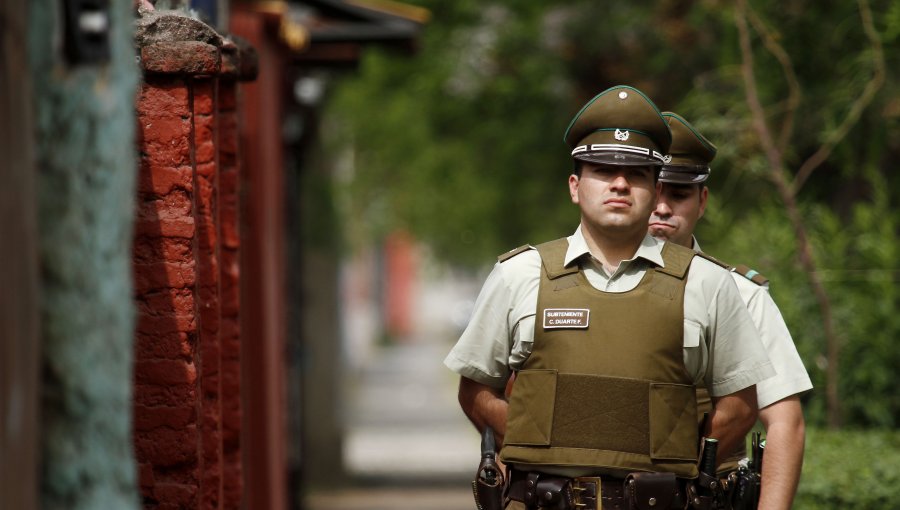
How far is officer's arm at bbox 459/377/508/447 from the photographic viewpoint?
166 inches

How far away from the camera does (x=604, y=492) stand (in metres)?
4.00

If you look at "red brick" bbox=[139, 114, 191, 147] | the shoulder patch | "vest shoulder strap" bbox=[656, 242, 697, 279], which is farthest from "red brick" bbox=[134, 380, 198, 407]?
the shoulder patch

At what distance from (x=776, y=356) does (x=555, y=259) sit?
733mm

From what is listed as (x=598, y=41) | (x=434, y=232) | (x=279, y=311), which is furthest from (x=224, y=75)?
(x=434, y=232)

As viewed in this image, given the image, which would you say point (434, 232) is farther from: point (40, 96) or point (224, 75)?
point (40, 96)

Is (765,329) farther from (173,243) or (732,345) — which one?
(173,243)

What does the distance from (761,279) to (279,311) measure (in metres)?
4.93

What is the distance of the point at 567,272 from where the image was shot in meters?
4.06

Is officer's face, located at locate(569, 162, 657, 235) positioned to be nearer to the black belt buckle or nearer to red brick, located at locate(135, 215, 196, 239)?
the black belt buckle

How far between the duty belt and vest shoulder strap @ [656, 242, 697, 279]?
1.77 ft

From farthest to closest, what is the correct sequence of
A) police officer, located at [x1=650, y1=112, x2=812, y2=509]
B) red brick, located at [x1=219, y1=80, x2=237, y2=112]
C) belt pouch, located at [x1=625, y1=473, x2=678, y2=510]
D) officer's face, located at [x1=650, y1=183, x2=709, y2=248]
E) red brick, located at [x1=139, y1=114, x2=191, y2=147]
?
red brick, located at [x1=219, y1=80, x2=237, y2=112] → officer's face, located at [x1=650, y1=183, x2=709, y2=248] → red brick, located at [x1=139, y1=114, x2=191, y2=147] → police officer, located at [x1=650, y1=112, x2=812, y2=509] → belt pouch, located at [x1=625, y1=473, x2=678, y2=510]

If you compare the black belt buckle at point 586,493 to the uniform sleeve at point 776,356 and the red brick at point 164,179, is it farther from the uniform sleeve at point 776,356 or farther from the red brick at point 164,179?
the red brick at point 164,179

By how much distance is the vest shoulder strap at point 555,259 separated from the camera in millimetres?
4066

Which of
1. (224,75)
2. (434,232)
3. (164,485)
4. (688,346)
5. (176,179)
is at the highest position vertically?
(224,75)
